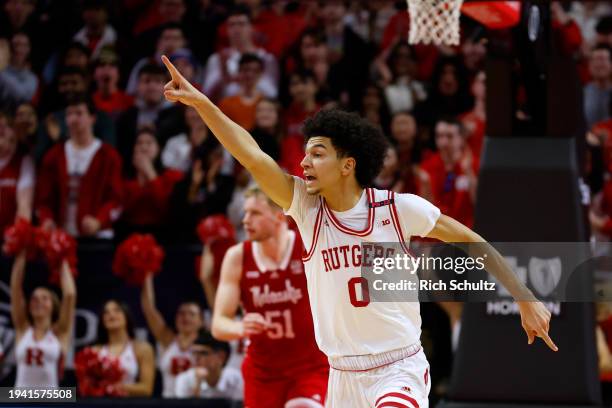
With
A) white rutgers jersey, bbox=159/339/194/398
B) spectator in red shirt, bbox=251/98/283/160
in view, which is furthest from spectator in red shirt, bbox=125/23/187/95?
white rutgers jersey, bbox=159/339/194/398

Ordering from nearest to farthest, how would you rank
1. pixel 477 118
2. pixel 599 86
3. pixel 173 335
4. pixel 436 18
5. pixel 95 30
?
pixel 436 18 → pixel 173 335 → pixel 477 118 → pixel 599 86 → pixel 95 30

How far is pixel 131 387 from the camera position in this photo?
8.44 meters

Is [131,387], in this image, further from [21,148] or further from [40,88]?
[40,88]

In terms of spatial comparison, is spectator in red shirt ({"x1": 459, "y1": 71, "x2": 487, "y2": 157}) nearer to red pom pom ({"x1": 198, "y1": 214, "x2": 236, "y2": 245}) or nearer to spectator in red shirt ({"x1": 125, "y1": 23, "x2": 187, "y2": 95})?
red pom pom ({"x1": 198, "y1": 214, "x2": 236, "y2": 245})

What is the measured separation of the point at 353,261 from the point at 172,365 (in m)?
3.96

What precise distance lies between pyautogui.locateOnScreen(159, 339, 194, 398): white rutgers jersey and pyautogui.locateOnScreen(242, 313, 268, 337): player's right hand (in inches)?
98.0

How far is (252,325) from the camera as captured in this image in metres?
6.05

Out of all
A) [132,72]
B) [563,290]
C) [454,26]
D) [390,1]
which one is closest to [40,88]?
[132,72]

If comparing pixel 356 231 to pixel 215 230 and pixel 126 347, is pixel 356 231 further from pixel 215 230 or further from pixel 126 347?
pixel 126 347

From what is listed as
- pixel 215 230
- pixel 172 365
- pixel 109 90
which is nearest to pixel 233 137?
pixel 215 230

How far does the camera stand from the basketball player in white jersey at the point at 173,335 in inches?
337

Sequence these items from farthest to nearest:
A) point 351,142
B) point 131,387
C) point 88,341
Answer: point 88,341 < point 131,387 < point 351,142

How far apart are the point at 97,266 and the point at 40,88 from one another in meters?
2.67

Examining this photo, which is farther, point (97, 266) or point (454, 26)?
point (97, 266)
